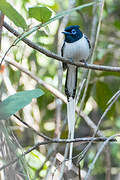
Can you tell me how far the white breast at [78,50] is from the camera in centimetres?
341

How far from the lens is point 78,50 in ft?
11.2

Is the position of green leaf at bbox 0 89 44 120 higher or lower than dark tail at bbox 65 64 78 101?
lower

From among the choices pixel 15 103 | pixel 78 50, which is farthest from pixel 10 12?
pixel 78 50

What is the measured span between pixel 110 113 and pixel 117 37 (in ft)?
6.36

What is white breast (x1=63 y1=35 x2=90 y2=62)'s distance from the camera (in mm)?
3410

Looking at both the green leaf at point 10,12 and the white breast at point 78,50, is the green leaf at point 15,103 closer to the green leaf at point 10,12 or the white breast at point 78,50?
the green leaf at point 10,12

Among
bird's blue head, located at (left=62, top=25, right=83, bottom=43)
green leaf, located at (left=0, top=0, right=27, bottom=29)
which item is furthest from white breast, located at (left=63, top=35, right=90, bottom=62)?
green leaf, located at (left=0, top=0, right=27, bottom=29)

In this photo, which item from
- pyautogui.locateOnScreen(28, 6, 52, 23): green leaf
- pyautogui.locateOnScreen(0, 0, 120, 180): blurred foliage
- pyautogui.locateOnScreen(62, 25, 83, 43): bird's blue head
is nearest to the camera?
pyautogui.locateOnScreen(28, 6, 52, 23): green leaf

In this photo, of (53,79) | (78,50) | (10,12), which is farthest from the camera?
(53,79)

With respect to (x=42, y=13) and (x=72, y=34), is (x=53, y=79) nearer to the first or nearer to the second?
(x=72, y=34)

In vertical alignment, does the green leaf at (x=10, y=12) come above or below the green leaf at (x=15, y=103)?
above

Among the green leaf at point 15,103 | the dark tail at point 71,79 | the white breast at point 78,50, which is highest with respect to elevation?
the white breast at point 78,50

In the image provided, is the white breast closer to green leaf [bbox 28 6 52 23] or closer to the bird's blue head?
the bird's blue head

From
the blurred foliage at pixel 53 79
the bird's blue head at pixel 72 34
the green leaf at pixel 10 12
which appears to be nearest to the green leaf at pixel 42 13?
A: the green leaf at pixel 10 12
